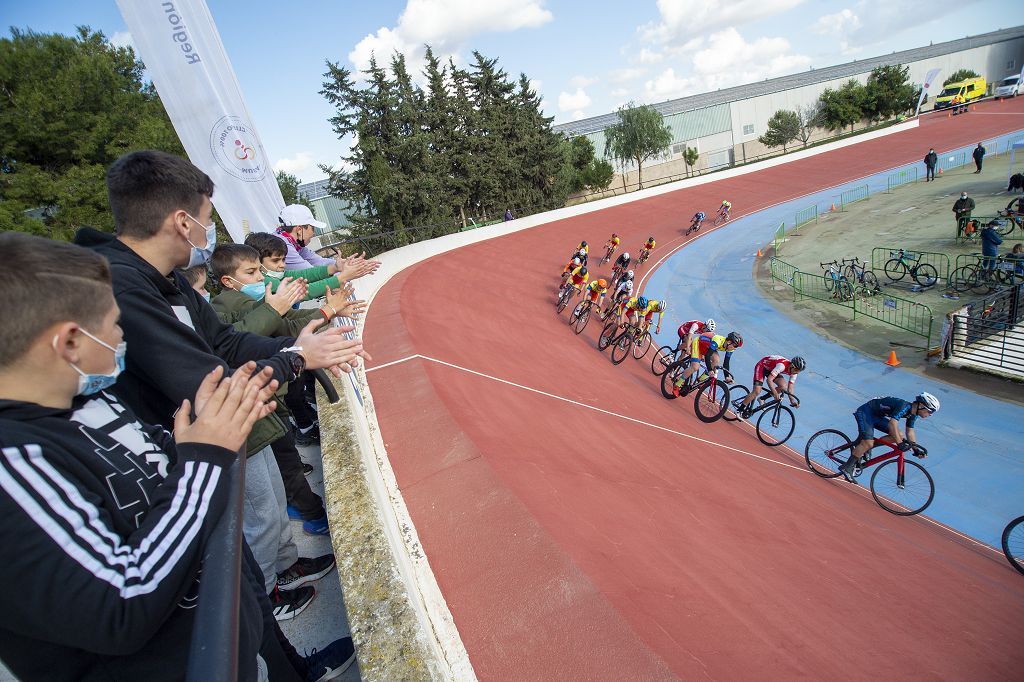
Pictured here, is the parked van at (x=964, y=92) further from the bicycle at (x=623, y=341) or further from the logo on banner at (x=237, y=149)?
the logo on banner at (x=237, y=149)

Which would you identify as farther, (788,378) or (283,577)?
(788,378)

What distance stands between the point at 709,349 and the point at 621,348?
3.11 meters

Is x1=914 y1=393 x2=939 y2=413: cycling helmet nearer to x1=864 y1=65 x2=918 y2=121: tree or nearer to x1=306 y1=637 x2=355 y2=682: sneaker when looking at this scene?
x1=306 y1=637 x2=355 y2=682: sneaker

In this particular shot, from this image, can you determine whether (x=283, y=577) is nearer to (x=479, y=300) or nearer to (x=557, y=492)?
(x=557, y=492)

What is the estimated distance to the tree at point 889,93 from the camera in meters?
56.6

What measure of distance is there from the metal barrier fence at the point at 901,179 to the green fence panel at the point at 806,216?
214 inches

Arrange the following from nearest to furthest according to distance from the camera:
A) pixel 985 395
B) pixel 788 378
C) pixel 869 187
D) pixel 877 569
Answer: pixel 877 569, pixel 788 378, pixel 985 395, pixel 869 187

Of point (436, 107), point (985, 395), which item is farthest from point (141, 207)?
point (436, 107)

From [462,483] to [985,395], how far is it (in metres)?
10.8

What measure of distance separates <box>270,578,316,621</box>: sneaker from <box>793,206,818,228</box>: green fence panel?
1090 inches

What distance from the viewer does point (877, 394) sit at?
10258mm

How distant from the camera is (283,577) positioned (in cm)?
305

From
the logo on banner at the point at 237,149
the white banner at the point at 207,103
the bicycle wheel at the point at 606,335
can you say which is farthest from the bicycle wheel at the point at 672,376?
the logo on banner at the point at 237,149

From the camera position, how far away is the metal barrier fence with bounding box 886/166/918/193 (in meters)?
29.0
